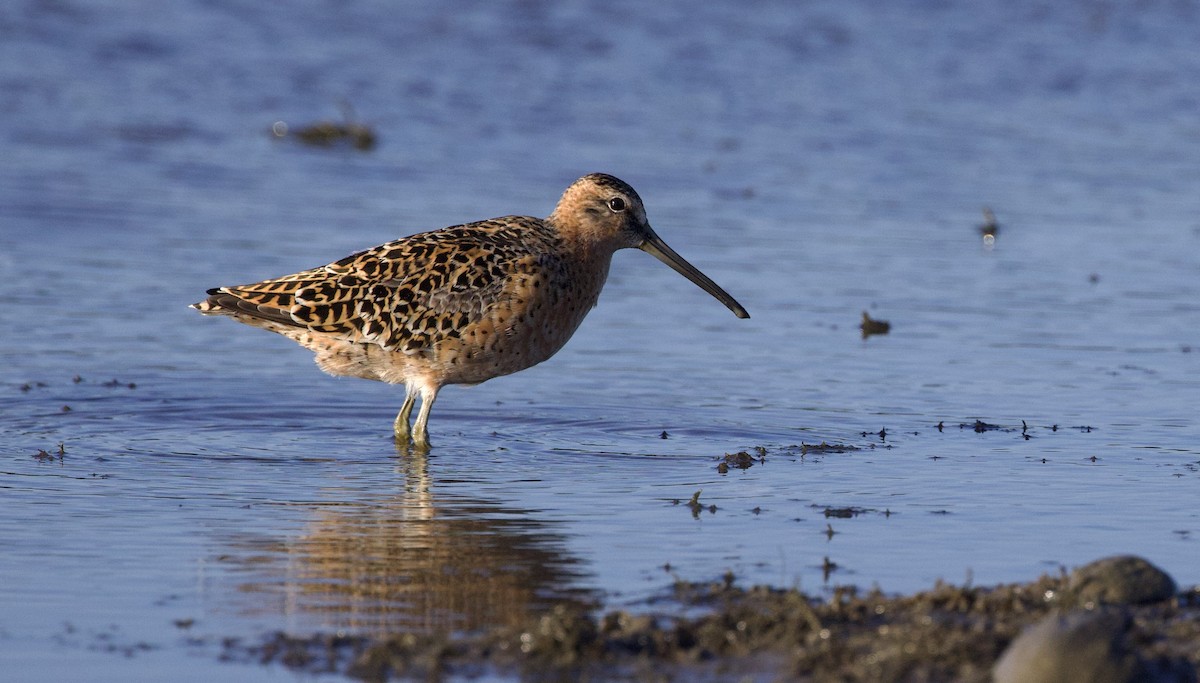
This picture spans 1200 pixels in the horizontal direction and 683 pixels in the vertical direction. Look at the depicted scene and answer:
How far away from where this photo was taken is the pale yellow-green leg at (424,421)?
8.28m

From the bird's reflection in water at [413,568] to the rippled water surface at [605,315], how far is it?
0.02 metres

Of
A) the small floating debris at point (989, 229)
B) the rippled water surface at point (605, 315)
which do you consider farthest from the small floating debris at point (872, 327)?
the small floating debris at point (989, 229)

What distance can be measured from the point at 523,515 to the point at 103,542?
5.18ft

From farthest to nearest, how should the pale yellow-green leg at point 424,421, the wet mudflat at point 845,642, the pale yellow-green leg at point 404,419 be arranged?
the pale yellow-green leg at point 404,419, the pale yellow-green leg at point 424,421, the wet mudflat at point 845,642

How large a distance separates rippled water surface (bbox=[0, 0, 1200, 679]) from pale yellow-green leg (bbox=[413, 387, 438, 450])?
134 millimetres

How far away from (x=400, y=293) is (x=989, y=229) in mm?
6137

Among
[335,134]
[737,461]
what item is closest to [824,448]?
[737,461]

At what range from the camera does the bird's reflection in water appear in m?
5.57

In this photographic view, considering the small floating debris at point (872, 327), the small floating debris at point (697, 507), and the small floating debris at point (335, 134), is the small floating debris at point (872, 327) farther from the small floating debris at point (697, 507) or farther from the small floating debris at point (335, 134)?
the small floating debris at point (335, 134)

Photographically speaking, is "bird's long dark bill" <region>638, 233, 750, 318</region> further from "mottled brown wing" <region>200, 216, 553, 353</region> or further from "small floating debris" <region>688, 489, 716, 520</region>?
"small floating debris" <region>688, 489, 716, 520</region>

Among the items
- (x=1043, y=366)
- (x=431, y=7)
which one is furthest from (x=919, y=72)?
(x=1043, y=366)

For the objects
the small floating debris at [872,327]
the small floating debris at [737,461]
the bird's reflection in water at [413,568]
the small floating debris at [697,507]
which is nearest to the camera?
the bird's reflection in water at [413,568]

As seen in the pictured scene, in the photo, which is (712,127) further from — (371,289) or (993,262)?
(371,289)

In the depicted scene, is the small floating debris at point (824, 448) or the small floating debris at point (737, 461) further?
the small floating debris at point (824, 448)
